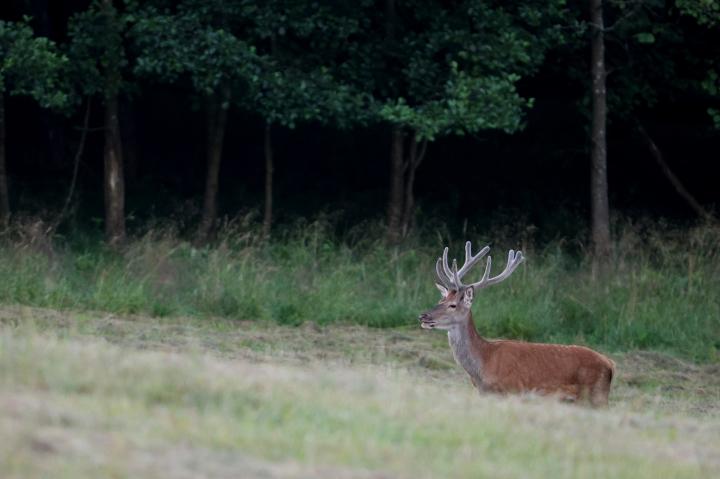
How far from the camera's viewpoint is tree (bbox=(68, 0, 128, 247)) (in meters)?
18.0

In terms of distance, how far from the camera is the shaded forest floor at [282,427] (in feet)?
18.6

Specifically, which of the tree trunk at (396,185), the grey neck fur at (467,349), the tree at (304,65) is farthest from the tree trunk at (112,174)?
the grey neck fur at (467,349)

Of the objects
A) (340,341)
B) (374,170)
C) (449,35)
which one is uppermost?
(449,35)

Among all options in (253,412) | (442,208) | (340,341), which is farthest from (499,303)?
(253,412)

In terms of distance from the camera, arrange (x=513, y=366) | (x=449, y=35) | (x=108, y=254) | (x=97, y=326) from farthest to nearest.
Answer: (x=449, y=35)
(x=108, y=254)
(x=97, y=326)
(x=513, y=366)

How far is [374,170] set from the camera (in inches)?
961

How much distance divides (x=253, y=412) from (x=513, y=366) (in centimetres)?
434

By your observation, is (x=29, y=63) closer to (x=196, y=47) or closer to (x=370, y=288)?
(x=196, y=47)

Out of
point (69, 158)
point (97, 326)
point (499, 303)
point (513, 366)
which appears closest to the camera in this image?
point (513, 366)

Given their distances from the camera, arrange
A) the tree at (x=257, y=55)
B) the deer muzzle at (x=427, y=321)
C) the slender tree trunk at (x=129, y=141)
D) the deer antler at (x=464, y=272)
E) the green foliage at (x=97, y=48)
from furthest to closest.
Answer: the slender tree trunk at (x=129, y=141)
the green foliage at (x=97, y=48)
the tree at (x=257, y=55)
the deer antler at (x=464, y=272)
the deer muzzle at (x=427, y=321)

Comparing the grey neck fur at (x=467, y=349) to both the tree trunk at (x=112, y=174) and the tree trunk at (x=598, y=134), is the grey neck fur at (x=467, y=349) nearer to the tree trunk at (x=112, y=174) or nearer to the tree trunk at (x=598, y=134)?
the tree trunk at (x=598, y=134)

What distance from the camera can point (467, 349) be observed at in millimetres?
11203

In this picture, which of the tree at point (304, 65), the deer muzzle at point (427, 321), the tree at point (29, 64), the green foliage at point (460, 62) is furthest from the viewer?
the tree at point (304, 65)

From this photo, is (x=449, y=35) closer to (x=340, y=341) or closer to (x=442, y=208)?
(x=442, y=208)
